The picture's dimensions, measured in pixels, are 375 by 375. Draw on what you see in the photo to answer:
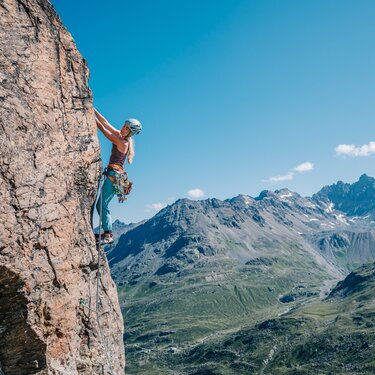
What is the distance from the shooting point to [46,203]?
39.0 feet

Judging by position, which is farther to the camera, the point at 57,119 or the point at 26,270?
the point at 57,119

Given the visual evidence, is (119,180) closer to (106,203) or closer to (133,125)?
(106,203)

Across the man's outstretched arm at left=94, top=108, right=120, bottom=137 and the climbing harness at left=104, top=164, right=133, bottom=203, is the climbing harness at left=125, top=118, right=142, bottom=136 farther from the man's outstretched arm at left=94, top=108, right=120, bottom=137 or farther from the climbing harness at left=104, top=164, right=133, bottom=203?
the climbing harness at left=104, top=164, right=133, bottom=203

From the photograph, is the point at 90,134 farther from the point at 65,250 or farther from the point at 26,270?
the point at 26,270

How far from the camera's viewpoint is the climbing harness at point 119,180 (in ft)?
50.1

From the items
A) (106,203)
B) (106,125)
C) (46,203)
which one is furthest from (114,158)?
(46,203)

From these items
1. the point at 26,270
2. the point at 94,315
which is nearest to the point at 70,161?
the point at 26,270

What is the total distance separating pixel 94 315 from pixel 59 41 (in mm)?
8706

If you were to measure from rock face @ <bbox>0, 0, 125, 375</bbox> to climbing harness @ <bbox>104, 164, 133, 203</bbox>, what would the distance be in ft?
3.77

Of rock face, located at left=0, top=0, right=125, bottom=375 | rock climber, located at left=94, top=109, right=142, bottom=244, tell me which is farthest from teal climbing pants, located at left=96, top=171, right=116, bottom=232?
rock face, located at left=0, top=0, right=125, bottom=375

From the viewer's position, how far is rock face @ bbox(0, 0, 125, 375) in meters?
10.8

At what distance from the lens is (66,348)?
39.5ft

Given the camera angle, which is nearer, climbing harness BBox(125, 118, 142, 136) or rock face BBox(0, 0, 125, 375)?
rock face BBox(0, 0, 125, 375)

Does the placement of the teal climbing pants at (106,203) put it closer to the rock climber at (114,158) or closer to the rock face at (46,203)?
the rock climber at (114,158)
